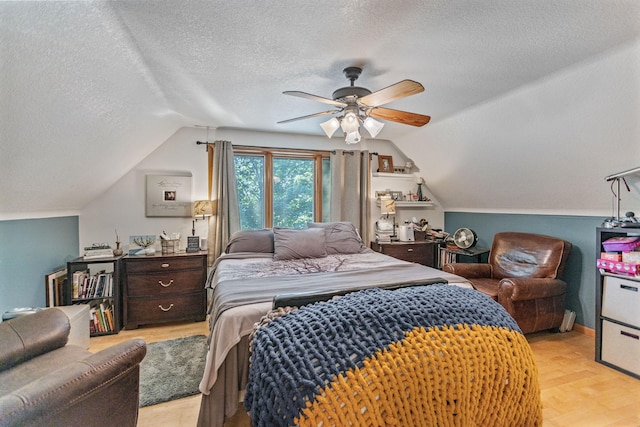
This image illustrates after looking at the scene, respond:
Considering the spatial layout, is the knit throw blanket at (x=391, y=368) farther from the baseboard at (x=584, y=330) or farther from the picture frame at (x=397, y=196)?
the picture frame at (x=397, y=196)

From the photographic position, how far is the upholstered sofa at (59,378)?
3.00ft

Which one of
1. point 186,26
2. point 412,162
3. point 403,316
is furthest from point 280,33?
point 412,162

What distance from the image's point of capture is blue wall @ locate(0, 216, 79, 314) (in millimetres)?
2252

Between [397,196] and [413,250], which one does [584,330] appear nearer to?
[413,250]

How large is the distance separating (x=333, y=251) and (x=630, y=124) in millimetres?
2732

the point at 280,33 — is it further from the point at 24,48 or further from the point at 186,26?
the point at 24,48

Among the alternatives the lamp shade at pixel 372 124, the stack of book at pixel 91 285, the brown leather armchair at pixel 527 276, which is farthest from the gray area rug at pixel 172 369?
the brown leather armchair at pixel 527 276

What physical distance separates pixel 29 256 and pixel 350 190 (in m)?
3.49

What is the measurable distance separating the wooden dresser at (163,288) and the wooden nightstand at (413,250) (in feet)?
7.80

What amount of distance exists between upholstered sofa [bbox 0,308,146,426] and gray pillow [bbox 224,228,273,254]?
1673mm

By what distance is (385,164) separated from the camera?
183 inches

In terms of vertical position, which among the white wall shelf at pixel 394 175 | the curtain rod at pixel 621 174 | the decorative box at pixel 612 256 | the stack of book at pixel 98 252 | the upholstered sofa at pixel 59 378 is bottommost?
the upholstered sofa at pixel 59 378

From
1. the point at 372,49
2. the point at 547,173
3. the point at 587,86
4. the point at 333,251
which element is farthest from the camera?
the point at 333,251

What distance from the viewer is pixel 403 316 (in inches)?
43.8
